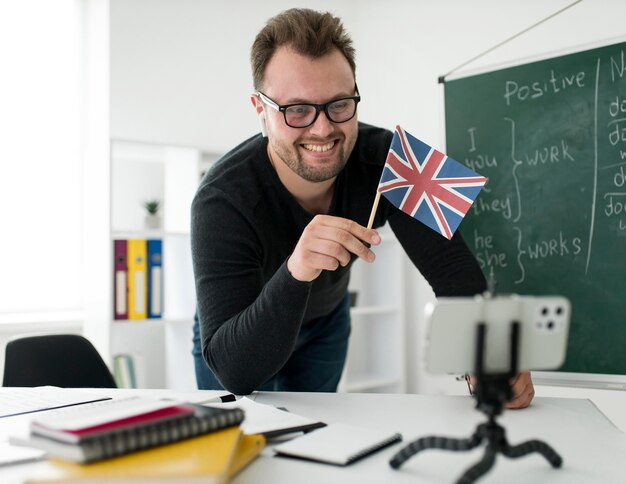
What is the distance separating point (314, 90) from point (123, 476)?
99 cm

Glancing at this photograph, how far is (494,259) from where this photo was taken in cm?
265

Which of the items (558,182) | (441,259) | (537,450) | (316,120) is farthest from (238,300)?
(558,182)

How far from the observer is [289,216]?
1.68 m

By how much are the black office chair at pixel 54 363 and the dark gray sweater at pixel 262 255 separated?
577mm

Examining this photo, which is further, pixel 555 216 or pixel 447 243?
pixel 555 216

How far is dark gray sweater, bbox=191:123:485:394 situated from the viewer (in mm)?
1366

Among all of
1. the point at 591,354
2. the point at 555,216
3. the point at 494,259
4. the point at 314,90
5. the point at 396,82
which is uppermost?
the point at 396,82

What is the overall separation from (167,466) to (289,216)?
98 centimetres

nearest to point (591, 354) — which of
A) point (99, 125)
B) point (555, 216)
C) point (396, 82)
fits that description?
point (555, 216)

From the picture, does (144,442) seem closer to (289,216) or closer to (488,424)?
(488,424)

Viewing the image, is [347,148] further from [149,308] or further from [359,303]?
[359,303]

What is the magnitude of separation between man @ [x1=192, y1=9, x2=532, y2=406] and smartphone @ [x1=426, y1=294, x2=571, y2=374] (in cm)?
47

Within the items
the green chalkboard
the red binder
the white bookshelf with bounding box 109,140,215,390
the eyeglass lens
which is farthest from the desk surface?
the white bookshelf with bounding box 109,140,215,390

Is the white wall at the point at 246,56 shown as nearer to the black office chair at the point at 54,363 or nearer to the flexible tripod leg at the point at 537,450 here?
the black office chair at the point at 54,363
